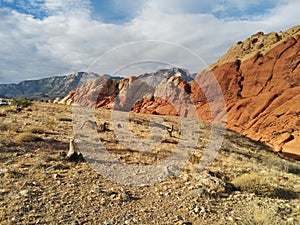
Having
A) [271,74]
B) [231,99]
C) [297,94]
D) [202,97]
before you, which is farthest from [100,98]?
[297,94]

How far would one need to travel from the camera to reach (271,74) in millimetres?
43938

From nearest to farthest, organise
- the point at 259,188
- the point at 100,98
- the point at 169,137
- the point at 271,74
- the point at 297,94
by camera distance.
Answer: the point at 259,188 → the point at 169,137 → the point at 297,94 → the point at 271,74 → the point at 100,98

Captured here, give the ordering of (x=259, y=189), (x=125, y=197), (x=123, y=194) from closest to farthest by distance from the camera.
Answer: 1. (x=125, y=197)
2. (x=123, y=194)
3. (x=259, y=189)

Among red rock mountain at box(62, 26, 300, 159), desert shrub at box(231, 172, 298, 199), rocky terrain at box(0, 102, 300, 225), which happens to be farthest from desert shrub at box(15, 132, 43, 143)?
red rock mountain at box(62, 26, 300, 159)

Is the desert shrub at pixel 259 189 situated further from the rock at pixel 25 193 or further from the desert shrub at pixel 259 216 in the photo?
the rock at pixel 25 193

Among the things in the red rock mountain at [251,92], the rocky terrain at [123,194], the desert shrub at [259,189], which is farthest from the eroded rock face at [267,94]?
the rocky terrain at [123,194]

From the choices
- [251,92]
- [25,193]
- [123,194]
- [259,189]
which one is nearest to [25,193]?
[25,193]

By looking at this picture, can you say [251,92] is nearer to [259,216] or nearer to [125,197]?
[259,216]

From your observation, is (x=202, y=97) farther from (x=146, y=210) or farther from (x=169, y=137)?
(x=146, y=210)

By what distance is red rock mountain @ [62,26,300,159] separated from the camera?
37125mm

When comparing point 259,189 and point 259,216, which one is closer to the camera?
point 259,216

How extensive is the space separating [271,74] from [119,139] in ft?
121

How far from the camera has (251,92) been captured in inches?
1784

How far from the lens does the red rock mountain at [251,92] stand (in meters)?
37.1
